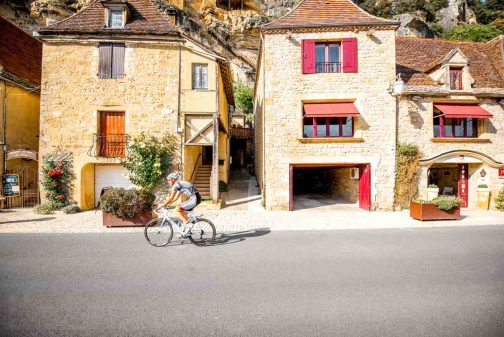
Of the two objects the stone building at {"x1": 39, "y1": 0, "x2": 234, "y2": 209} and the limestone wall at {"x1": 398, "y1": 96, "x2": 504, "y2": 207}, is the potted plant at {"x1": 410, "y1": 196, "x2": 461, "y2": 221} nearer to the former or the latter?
the limestone wall at {"x1": 398, "y1": 96, "x2": 504, "y2": 207}

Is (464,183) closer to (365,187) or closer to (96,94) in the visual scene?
(365,187)

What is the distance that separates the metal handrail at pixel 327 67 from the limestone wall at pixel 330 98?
359mm

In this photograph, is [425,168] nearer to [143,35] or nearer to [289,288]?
[289,288]

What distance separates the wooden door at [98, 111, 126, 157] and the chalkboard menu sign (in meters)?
4.00

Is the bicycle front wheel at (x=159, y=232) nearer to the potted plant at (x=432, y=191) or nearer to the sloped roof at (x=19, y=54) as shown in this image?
the potted plant at (x=432, y=191)

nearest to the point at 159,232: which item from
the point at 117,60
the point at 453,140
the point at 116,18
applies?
the point at 117,60

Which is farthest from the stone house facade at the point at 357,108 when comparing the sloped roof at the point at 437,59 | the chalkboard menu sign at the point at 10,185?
the chalkboard menu sign at the point at 10,185

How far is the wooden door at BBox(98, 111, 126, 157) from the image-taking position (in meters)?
11.3

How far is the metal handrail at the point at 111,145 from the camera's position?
36.9 feet

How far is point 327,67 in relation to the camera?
1120 cm

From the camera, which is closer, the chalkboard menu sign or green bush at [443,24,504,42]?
the chalkboard menu sign

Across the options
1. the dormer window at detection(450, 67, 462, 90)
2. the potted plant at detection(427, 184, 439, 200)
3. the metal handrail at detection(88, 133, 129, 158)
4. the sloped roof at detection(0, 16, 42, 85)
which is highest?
the sloped roof at detection(0, 16, 42, 85)

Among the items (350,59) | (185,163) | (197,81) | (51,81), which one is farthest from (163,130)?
(350,59)

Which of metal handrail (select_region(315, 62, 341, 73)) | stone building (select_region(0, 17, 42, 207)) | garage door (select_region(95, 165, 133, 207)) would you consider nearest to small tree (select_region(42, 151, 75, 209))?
garage door (select_region(95, 165, 133, 207))
